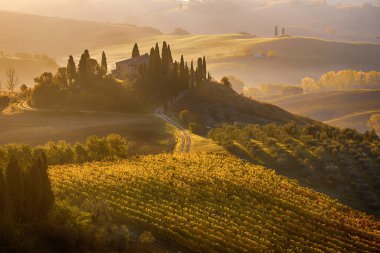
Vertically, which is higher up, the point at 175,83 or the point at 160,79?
the point at 160,79

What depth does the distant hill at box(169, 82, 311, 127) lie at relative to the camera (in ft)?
363

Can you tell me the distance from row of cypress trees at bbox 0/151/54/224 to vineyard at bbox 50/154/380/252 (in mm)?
7077

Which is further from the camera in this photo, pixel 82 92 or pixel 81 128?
pixel 82 92

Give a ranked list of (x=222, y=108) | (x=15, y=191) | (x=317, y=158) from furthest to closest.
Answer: (x=222, y=108), (x=317, y=158), (x=15, y=191)

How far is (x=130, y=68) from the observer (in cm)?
12988

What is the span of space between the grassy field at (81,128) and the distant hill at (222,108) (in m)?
14.4

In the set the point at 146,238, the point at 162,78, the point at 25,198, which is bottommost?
the point at 146,238

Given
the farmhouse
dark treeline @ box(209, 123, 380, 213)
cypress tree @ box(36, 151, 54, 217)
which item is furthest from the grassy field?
cypress tree @ box(36, 151, 54, 217)

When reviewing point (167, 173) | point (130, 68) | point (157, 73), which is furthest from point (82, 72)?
point (167, 173)

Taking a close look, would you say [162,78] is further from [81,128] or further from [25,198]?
[25,198]

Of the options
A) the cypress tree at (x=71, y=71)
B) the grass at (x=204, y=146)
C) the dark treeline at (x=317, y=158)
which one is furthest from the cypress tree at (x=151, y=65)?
the grass at (x=204, y=146)

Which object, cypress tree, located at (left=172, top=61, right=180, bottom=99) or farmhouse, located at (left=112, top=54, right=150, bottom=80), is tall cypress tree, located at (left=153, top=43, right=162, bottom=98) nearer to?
cypress tree, located at (left=172, top=61, right=180, bottom=99)

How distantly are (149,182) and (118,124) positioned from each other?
39.8 meters

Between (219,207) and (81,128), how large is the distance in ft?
149
